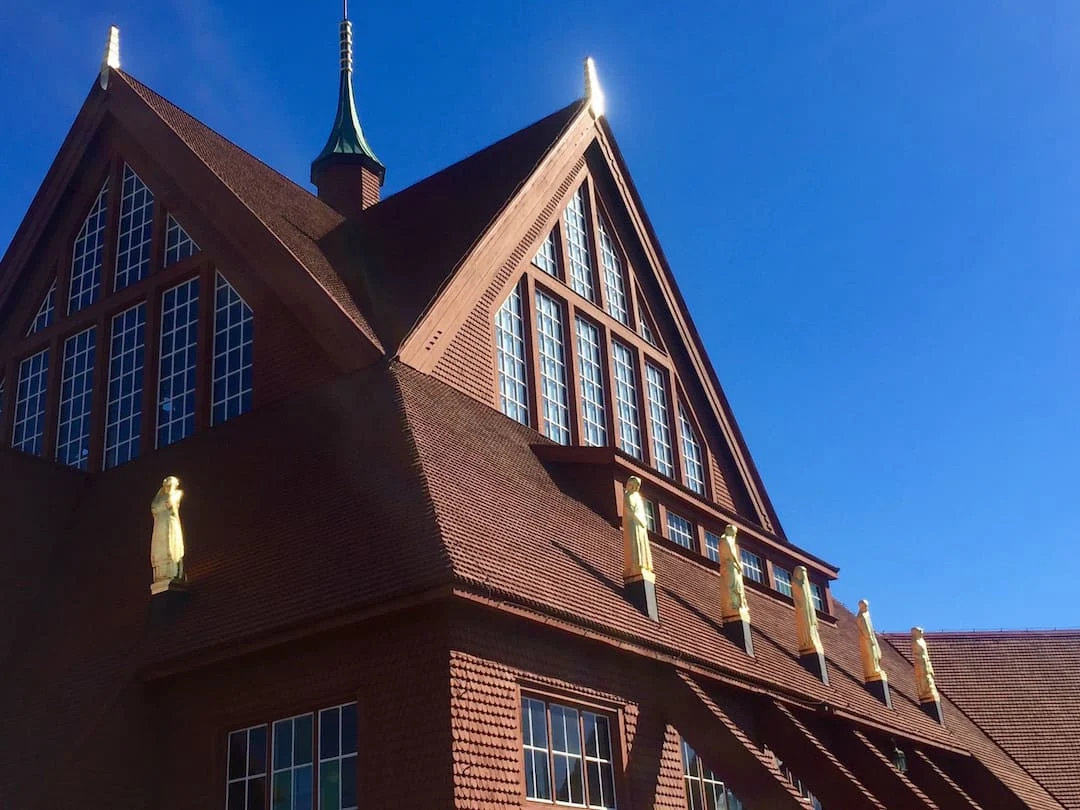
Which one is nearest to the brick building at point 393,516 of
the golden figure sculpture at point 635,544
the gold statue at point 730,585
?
the gold statue at point 730,585

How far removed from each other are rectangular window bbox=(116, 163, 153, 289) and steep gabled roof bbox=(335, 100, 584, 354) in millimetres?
3687

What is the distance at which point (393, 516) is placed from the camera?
48.6 ft

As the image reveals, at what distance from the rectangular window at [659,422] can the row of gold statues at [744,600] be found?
8.14ft

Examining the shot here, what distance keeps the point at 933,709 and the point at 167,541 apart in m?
18.8

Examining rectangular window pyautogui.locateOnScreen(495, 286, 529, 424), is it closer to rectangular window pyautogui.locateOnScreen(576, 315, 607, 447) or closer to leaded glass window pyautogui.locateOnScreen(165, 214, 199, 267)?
rectangular window pyautogui.locateOnScreen(576, 315, 607, 447)

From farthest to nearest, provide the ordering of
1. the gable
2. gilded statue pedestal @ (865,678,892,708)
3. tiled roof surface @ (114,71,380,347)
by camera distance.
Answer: gilded statue pedestal @ (865,678,892,708) → the gable → tiled roof surface @ (114,71,380,347)

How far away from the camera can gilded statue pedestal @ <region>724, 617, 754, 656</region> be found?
64.5 feet

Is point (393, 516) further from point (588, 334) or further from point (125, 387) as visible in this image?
point (588, 334)

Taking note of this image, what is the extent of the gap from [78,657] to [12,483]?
4.54 metres

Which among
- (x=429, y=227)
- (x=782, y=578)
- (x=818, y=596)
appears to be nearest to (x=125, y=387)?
(x=429, y=227)

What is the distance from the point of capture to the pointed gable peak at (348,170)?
1256 inches

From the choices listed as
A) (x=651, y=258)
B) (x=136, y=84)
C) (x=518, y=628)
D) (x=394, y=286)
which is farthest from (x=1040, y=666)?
(x=136, y=84)

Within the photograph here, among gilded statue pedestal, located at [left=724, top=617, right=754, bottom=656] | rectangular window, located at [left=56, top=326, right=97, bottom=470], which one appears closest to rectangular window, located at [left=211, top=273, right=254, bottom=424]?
rectangular window, located at [left=56, top=326, right=97, bottom=470]

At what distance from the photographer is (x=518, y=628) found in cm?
1470
